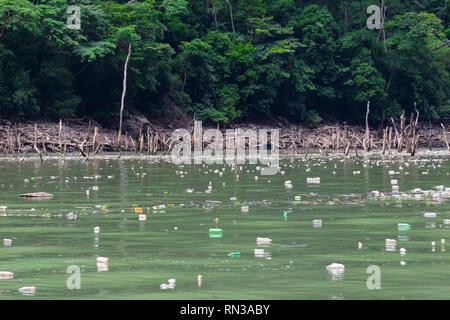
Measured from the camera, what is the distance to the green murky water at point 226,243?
311 inches

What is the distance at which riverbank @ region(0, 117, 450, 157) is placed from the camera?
156ft

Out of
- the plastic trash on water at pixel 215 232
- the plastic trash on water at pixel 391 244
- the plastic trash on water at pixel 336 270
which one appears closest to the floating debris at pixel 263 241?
the plastic trash on water at pixel 215 232

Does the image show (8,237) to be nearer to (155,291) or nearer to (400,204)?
(155,291)

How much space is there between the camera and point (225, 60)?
66.3 m

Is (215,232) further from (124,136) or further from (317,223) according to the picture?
(124,136)

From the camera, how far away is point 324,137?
66.7 meters

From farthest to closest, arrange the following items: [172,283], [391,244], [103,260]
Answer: [391,244]
[103,260]
[172,283]

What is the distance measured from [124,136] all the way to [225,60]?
12826 millimetres

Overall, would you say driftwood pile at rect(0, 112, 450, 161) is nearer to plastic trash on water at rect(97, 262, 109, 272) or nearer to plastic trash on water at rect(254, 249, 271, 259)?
plastic trash on water at rect(254, 249, 271, 259)

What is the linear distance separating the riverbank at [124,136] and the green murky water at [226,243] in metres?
23.8

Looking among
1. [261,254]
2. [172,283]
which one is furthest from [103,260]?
[261,254]

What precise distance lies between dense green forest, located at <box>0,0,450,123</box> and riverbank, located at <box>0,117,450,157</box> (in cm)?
116

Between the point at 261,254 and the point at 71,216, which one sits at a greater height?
the point at 71,216
